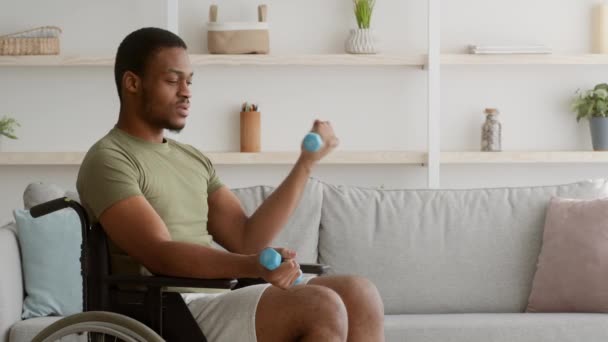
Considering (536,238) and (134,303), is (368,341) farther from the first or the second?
(536,238)

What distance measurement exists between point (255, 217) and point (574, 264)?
4.55ft

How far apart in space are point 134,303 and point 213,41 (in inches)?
A: 112

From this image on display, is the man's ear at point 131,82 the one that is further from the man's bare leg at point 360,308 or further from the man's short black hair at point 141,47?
the man's bare leg at point 360,308

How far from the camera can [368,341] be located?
226cm

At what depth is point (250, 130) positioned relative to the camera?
196 inches

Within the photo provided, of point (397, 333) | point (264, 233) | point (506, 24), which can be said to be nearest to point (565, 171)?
point (506, 24)

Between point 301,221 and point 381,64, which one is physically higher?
point 381,64

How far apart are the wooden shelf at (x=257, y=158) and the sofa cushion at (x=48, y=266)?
4.48 ft

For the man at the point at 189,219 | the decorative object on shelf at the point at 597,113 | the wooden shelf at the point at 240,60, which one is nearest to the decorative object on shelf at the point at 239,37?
the wooden shelf at the point at 240,60

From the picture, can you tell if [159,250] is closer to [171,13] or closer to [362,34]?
[171,13]

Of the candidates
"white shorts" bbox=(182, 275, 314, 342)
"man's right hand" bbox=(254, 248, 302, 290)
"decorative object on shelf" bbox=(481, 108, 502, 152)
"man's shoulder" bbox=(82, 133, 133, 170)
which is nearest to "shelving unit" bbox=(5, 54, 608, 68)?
"decorative object on shelf" bbox=(481, 108, 502, 152)

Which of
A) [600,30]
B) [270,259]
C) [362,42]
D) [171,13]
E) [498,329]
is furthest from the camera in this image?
[600,30]

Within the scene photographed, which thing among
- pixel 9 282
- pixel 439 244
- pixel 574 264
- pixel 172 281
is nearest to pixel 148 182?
pixel 172 281

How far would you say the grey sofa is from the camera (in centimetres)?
350
